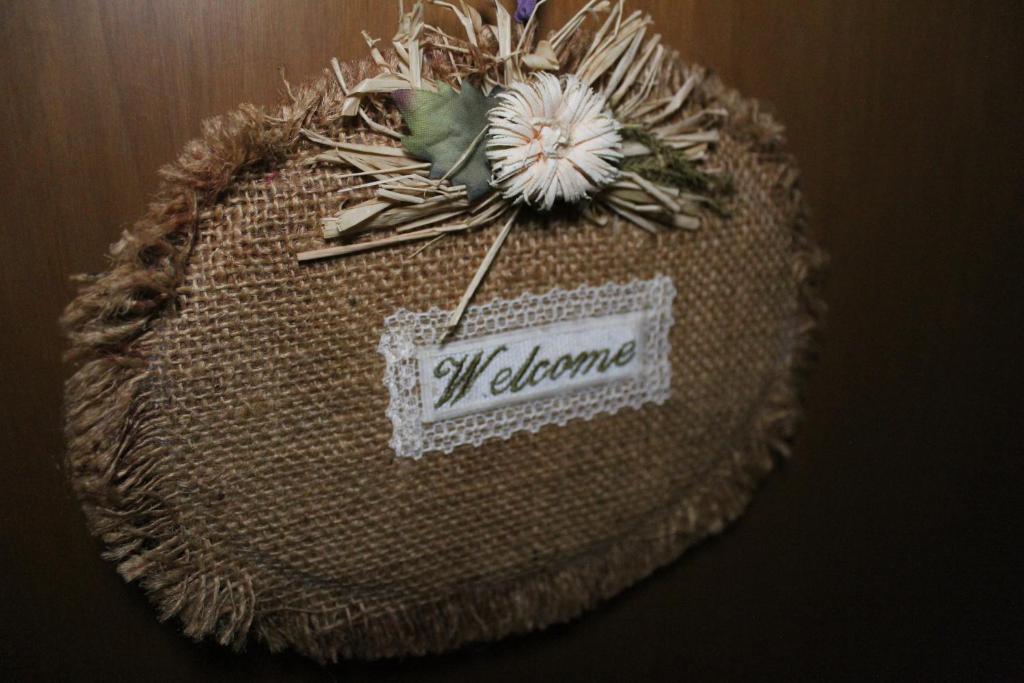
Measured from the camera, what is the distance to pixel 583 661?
2.15ft

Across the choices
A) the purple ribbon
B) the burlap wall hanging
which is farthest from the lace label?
the purple ribbon

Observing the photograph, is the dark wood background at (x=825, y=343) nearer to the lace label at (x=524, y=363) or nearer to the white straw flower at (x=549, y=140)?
the white straw flower at (x=549, y=140)

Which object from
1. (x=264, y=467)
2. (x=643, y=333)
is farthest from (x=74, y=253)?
(x=643, y=333)

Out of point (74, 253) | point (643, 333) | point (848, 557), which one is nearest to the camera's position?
point (74, 253)

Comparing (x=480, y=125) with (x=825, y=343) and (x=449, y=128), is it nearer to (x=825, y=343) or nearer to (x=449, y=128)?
(x=449, y=128)

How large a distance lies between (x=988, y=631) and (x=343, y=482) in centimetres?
77

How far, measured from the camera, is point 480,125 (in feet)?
1.48

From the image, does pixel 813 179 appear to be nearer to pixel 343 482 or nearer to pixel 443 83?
pixel 443 83

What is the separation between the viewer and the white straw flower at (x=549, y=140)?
1.46 ft

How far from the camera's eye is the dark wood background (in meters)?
0.41

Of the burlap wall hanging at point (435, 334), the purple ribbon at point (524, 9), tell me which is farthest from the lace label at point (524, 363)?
the purple ribbon at point (524, 9)

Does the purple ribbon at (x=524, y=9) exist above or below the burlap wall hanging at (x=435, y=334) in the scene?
above

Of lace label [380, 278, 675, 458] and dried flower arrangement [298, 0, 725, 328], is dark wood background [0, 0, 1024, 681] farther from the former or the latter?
lace label [380, 278, 675, 458]

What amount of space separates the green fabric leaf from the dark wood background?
6 cm
